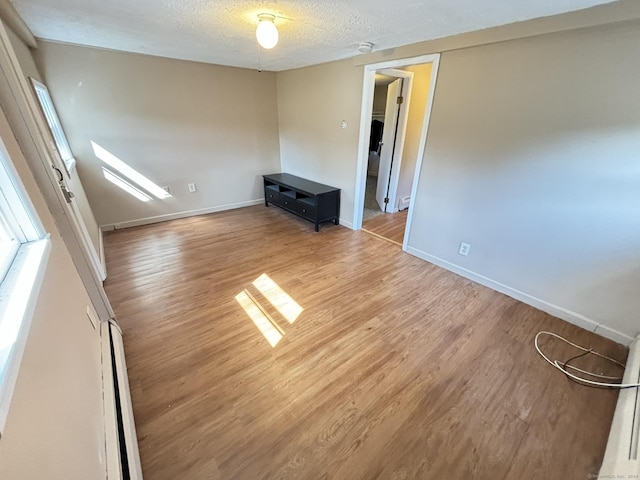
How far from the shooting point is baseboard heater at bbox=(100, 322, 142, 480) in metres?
1.07

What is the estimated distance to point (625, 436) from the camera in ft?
4.03

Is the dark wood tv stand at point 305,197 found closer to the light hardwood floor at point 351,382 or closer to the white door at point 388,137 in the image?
the white door at point 388,137

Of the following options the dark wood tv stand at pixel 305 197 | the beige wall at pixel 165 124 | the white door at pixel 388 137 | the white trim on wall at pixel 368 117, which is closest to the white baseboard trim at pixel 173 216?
the beige wall at pixel 165 124

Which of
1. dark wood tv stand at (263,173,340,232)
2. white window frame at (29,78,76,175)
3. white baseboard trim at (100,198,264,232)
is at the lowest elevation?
white baseboard trim at (100,198,264,232)

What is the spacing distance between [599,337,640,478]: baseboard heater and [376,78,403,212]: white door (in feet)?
10.8

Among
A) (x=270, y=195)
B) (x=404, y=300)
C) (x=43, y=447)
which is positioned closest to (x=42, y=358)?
(x=43, y=447)

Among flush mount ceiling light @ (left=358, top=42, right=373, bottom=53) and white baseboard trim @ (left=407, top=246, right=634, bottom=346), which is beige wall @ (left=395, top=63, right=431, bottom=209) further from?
white baseboard trim @ (left=407, top=246, right=634, bottom=346)

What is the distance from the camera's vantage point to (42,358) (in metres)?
0.77

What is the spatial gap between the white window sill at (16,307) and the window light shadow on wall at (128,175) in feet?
9.39

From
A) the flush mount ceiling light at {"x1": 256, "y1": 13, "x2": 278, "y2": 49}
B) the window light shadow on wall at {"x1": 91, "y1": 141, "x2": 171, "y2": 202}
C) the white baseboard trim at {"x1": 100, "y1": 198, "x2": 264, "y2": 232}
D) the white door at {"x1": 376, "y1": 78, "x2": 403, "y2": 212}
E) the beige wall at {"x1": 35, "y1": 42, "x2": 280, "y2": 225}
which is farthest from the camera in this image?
the white door at {"x1": 376, "y1": 78, "x2": 403, "y2": 212}

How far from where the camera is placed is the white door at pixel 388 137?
3.71 meters

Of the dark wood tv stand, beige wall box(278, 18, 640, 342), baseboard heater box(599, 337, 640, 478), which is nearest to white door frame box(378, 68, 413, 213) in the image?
beige wall box(278, 18, 640, 342)

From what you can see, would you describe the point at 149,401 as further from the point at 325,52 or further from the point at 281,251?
the point at 325,52

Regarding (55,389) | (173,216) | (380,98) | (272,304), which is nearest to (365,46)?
(272,304)
